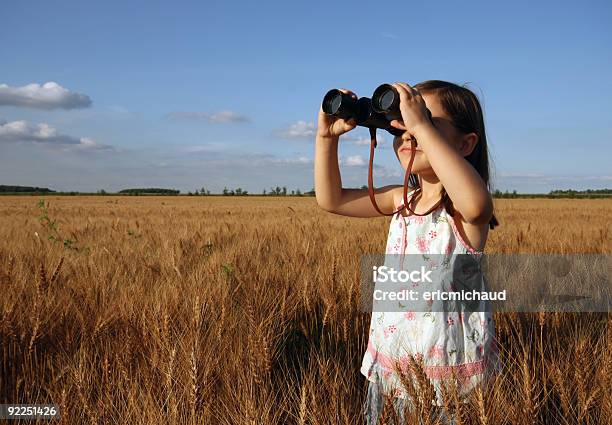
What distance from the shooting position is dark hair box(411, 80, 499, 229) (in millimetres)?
1526

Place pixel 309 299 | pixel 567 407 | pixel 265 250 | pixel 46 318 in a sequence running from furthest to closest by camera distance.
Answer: pixel 265 250 < pixel 309 299 < pixel 46 318 < pixel 567 407

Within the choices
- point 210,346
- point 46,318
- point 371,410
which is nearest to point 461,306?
point 371,410

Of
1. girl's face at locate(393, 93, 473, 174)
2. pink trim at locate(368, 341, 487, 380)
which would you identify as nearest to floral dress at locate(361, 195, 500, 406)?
pink trim at locate(368, 341, 487, 380)

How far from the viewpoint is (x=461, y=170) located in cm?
126

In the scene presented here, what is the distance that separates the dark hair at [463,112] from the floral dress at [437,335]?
Answer: 0.33ft

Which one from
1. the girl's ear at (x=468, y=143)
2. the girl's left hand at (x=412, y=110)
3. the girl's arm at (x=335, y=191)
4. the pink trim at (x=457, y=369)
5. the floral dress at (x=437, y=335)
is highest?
the girl's left hand at (x=412, y=110)

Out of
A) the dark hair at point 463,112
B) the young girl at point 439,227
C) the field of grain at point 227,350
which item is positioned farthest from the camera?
the dark hair at point 463,112

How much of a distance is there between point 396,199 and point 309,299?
616mm

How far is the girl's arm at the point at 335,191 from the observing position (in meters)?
1.75

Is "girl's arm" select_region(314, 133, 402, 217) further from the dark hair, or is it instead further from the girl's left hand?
the girl's left hand

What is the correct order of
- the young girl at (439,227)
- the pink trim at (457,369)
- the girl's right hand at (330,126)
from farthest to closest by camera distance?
the girl's right hand at (330,126) < the pink trim at (457,369) < the young girl at (439,227)

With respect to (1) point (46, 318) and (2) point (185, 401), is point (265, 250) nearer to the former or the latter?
(1) point (46, 318)

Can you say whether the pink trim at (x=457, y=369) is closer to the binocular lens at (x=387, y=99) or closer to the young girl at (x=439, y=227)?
the young girl at (x=439, y=227)

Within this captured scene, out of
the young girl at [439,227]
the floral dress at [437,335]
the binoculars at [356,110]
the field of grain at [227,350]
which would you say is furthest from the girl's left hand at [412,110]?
the field of grain at [227,350]
